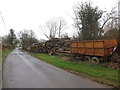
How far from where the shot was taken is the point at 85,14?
97.3ft

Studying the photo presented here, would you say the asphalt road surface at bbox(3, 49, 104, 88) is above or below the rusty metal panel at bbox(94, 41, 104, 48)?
below

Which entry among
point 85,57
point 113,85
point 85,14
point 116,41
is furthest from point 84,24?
point 113,85

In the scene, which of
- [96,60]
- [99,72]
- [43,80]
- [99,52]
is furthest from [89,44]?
[43,80]

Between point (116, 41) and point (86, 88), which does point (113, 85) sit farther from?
point (116, 41)

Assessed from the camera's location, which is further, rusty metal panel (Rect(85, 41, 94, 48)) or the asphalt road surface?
rusty metal panel (Rect(85, 41, 94, 48))

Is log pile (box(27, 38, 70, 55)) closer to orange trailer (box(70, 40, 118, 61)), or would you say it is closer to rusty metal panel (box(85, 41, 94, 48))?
orange trailer (box(70, 40, 118, 61))

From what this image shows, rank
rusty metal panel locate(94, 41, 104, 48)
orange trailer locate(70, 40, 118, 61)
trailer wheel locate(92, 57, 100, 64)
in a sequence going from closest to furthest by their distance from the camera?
orange trailer locate(70, 40, 118, 61), rusty metal panel locate(94, 41, 104, 48), trailer wheel locate(92, 57, 100, 64)

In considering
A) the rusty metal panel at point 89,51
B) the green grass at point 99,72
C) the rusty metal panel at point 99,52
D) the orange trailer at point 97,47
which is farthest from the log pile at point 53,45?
the green grass at point 99,72

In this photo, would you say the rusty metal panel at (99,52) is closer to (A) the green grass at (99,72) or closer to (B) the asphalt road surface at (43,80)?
(A) the green grass at (99,72)

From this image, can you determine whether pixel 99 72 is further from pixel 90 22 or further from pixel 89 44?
pixel 90 22

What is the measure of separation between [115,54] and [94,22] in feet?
48.1

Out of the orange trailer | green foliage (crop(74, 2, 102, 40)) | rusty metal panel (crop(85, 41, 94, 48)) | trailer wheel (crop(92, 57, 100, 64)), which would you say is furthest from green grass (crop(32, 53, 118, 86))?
green foliage (crop(74, 2, 102, 40))

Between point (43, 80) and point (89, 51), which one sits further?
point (89, 51)

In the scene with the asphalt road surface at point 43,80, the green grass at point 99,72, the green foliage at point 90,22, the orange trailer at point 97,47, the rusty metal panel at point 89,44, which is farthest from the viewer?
the green foliage at point 90,22
